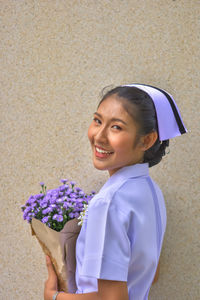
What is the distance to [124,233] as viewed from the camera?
100 cm

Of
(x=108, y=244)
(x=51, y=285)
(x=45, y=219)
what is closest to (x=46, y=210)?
(x=45, y=219)

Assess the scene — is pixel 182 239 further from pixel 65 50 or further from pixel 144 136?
pixel 65 50

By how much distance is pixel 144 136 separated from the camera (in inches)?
44.2

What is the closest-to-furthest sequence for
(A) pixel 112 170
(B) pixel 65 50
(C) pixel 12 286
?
(A) pixel 112 170
(B) pixel 65 50
(C) pixel 12 286

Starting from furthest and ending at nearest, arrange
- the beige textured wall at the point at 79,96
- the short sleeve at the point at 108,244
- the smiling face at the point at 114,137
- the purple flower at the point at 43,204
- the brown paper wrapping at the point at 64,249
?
the beige textured wall at the point at 79,96 → the purple flower at the point at 43,204 → the brown paper wrapping at the point at 64,249 → the smiling face at the point at 114,137 → the short sleeve at the point at 108,244

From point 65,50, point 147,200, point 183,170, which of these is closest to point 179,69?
point 183,170

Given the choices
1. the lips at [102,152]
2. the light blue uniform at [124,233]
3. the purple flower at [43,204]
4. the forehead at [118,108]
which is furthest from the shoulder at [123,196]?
the purple flower at [43,204]

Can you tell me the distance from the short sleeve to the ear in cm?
25

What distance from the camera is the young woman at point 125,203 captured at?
100 centimetres

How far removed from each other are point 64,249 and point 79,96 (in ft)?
2.71

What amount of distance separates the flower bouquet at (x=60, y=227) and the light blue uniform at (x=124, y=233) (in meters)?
0.08

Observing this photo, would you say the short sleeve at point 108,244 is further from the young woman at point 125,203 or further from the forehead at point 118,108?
the forehead at point 118,108

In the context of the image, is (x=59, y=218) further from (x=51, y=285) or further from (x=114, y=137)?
(x=114, y=137)

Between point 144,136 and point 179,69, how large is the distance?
0.64 meters
